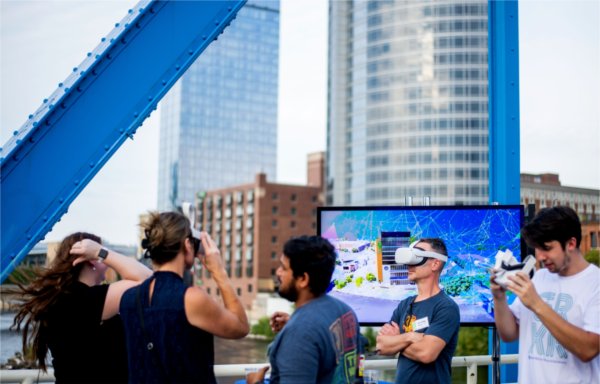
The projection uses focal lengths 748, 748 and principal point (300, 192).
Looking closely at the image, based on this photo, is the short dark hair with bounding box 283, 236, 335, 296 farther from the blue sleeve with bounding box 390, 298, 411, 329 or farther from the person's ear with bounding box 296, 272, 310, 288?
the blue sleeve with bounding box 390, 298, 411, 329

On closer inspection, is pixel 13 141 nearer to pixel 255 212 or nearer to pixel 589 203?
pixel 589 203

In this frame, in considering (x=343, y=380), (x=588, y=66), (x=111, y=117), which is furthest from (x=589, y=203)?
(x=111, y=117)

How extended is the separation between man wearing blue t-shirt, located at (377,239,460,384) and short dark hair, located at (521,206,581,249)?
2.20 feet

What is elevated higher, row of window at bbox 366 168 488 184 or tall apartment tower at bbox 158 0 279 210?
tall apartment tower at bbox 158 0 279 210

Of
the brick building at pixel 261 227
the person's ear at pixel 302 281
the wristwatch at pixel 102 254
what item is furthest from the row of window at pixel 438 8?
the person's ear at pixel 302 281

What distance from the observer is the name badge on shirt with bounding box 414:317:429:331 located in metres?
3.26

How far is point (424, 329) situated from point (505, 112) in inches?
84.6

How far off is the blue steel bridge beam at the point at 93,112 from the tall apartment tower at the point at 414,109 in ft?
299

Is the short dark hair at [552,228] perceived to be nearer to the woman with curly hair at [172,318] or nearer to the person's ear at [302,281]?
the person's ear at [302,281]

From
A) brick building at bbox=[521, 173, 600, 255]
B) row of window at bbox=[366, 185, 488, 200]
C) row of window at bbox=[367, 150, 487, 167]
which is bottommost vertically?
brick building at bbox=[521, 173, 600, 255]

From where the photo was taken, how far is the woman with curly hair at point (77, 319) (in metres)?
2.77

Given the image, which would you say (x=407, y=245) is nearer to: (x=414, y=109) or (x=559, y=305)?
(x=559, y=305)

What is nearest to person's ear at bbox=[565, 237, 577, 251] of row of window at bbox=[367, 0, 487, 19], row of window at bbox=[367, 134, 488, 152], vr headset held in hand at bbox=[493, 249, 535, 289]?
vr headset held in hand at bbox=[493, 249, 535, 289]

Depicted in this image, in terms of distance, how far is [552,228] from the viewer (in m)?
2.67
